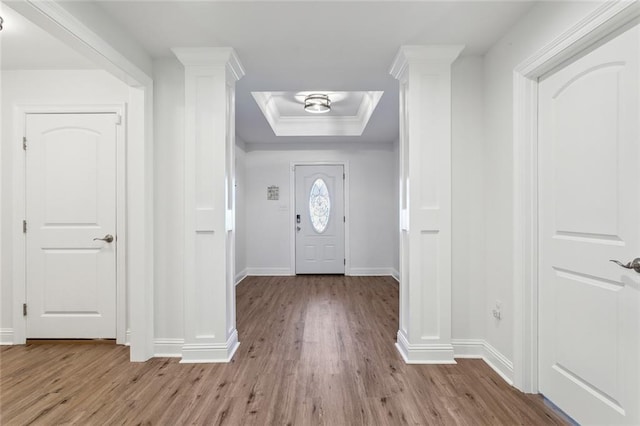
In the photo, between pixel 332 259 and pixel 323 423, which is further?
pixel 332 259

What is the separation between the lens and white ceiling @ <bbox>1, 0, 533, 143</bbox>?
204 centimetres

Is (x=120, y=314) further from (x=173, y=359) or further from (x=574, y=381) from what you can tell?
(x=574, y=381)

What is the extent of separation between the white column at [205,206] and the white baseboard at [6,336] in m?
1.81

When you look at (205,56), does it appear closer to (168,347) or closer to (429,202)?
(429,202)

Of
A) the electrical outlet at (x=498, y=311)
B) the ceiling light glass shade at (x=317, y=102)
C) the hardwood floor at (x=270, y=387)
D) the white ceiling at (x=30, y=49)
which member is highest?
the ceiling light glass shade at (x=317, y=102)

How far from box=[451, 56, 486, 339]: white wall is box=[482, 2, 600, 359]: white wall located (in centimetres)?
5

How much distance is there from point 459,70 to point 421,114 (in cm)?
52

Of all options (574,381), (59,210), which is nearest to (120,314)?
(59,210)

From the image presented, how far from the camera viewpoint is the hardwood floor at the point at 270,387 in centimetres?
186

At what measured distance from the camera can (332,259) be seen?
6043 mm

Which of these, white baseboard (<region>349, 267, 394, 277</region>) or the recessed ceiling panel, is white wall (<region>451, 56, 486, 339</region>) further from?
white baseboard (<region>349, 267, 394, 277</region>)

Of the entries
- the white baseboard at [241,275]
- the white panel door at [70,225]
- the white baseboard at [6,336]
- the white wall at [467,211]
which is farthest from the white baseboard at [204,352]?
the white baseboard at [241,275]

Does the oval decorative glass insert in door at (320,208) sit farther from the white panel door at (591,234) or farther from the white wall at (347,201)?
the white panel door at (591,234)

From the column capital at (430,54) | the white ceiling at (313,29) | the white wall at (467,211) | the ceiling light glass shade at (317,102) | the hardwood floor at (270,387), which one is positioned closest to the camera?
the hardwood floor at (270,387)
